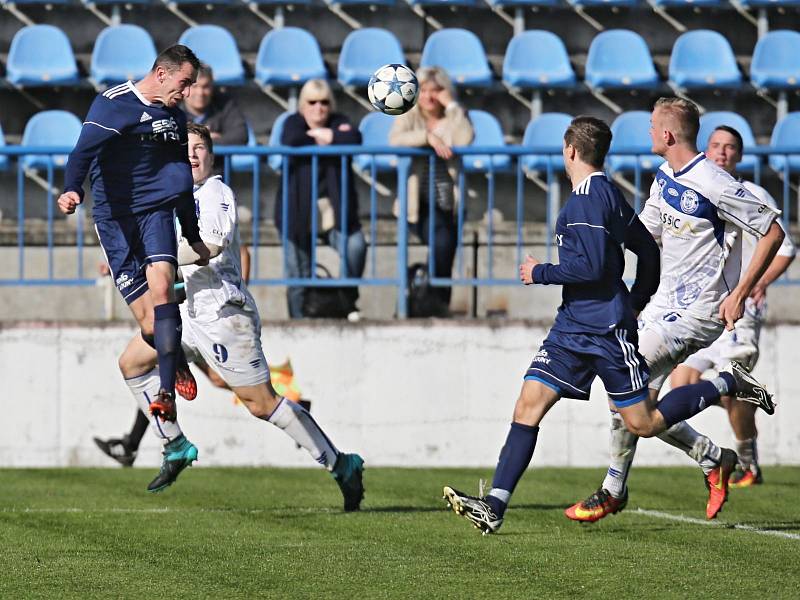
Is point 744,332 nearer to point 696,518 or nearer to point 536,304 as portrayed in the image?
point 696,518

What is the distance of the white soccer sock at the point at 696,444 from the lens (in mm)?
7262

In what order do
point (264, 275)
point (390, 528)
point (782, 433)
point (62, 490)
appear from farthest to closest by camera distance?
point (264, 275) < point (782, 433) < point (62, 490) < point (390, 528)

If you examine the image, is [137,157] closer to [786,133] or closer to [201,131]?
[201,131]

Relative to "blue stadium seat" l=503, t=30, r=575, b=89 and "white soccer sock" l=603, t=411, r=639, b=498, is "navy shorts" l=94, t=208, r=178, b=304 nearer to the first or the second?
"white soccer sock" l=603, t=411, r=639, b=498

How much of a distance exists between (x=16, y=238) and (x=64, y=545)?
6.56 meters

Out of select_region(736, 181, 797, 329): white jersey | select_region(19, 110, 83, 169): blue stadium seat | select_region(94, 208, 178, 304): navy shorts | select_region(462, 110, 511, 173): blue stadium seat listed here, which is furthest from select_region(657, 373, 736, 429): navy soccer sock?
select_region(19, 110, 83, 169): blue stadium seat

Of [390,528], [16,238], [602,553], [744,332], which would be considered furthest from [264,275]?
[602,553]

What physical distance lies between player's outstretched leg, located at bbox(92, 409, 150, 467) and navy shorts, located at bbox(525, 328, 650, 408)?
5.00 metres

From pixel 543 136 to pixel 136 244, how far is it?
7.18 meters

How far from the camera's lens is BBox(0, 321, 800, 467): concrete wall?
37.3ft

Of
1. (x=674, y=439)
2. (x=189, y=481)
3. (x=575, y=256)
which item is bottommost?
(x=189, y=481)

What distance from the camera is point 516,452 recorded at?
6691 millimetres

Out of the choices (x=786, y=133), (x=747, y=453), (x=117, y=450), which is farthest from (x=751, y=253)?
(x=786, y=133)

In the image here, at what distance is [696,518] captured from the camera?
7797mm
